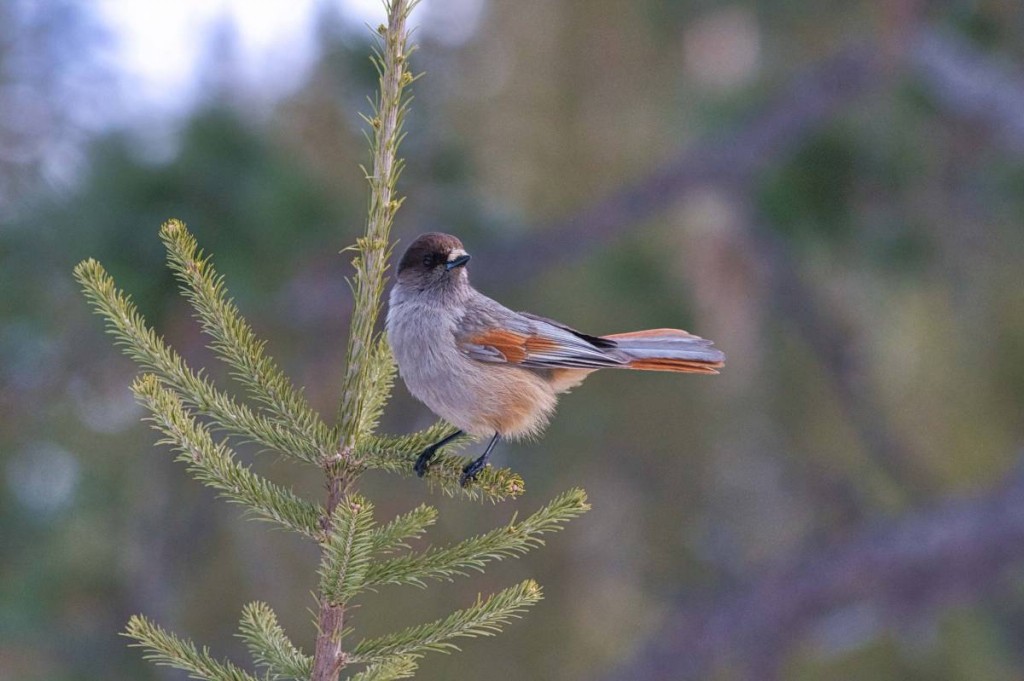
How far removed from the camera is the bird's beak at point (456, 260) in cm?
293

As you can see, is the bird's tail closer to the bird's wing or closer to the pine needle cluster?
the bird's wing

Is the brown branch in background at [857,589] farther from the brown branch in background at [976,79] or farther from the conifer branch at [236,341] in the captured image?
the conifer branch at [236,341]

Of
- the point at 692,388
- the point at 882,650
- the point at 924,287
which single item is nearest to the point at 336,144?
the point at 924,287

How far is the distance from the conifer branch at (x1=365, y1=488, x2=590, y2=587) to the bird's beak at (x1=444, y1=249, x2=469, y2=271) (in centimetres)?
126

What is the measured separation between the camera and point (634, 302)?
285 inches

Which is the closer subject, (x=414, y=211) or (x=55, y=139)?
(x=55, y=139)

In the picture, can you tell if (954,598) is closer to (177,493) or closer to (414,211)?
(414,211)

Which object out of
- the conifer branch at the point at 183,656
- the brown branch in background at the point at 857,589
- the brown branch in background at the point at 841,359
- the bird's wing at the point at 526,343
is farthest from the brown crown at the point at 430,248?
the brown branch in background at the point at 841,359

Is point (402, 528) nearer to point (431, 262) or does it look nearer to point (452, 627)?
point (452, 627)

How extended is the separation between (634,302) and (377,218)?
552 cm

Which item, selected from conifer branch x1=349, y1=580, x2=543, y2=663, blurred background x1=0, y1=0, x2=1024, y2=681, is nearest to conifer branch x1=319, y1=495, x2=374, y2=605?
conifer branch x1=349, y1=580, x2=543, y2=663

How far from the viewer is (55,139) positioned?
500 cm

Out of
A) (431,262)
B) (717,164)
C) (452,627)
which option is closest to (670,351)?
(431,262)

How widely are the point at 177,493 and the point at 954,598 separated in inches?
186
